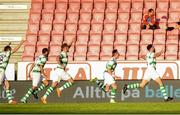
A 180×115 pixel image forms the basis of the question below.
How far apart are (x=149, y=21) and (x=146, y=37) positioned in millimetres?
562

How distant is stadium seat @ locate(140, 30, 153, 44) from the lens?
26.3 meters

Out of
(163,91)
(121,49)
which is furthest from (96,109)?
(121,49)

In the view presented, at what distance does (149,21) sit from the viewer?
86.7 ft

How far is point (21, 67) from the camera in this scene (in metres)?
24.5

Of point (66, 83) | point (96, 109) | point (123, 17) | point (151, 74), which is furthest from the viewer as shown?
point (123, 17)

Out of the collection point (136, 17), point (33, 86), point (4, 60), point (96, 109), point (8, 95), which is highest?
point (136, 17)

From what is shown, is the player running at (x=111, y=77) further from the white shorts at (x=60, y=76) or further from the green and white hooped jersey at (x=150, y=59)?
the green and white hooped jersey at (x=150, y=59)

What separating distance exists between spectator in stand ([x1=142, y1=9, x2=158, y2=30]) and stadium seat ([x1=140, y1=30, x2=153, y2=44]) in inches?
7.0

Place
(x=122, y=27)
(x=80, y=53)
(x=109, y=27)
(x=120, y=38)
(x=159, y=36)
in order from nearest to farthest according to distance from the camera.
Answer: (x=80, y=53)
(x=159, y=36)
(x=120, y=38)
(x=122, y=27)
(x=109, y=27)

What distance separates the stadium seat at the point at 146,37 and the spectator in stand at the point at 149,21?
178 mm

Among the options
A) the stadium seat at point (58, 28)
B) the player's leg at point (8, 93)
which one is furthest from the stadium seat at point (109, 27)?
the player's leg at point (8, 93)

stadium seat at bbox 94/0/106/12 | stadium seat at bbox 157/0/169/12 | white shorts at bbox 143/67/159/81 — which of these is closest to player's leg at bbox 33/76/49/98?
white shorts at bbox 143/67/159/81

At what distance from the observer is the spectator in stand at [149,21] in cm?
2599

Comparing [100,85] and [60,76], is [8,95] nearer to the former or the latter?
[60,76]
